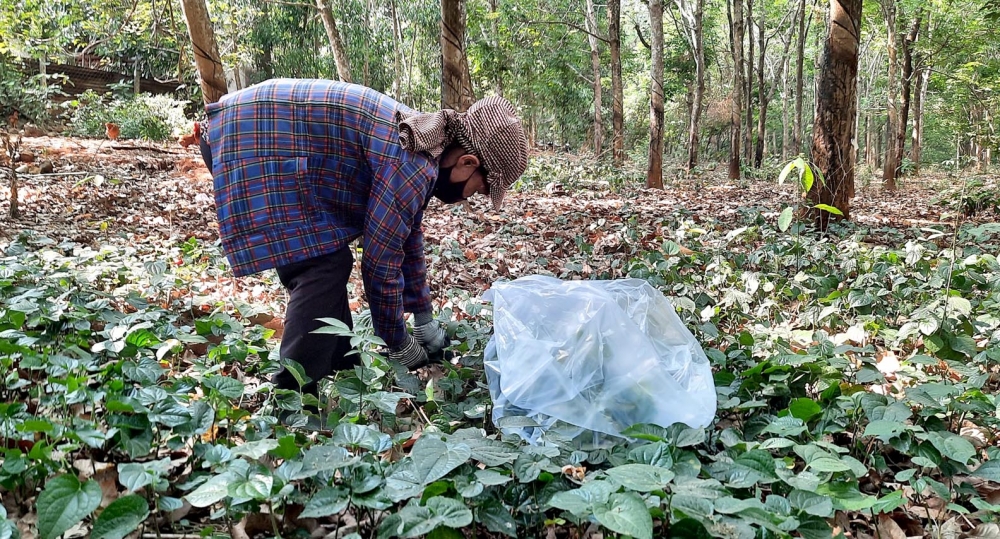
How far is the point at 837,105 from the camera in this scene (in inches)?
210

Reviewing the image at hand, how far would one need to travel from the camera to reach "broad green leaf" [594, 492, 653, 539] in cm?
125

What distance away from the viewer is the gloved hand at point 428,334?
3047mm

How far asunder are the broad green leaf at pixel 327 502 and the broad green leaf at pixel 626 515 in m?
0.60

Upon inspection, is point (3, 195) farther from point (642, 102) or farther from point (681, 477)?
point (642, 102)

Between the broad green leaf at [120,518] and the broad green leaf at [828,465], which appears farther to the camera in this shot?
the broad green leaf at [828,465]

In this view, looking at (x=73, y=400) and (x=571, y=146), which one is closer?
(x=73, y=400)

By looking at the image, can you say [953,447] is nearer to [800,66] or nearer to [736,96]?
[736,96]

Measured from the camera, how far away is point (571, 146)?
81.6ft

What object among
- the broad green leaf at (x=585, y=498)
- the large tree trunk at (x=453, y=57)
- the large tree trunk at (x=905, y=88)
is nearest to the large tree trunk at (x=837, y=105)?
the large tree trunk at (x=453, y=57)

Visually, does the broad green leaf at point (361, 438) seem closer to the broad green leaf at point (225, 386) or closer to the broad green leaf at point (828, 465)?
the broad green leaf at point (225, 386)

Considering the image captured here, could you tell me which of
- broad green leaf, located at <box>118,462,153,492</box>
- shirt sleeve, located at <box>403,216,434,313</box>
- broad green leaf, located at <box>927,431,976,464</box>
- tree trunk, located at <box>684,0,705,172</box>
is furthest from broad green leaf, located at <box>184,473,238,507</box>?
tree trunk, located at <box>684,0,705,172</box>

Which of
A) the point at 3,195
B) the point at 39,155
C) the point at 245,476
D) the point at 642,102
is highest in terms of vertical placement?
the point at 642,102

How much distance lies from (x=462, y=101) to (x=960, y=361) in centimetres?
492

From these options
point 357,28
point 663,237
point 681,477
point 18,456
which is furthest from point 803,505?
point 357,28
